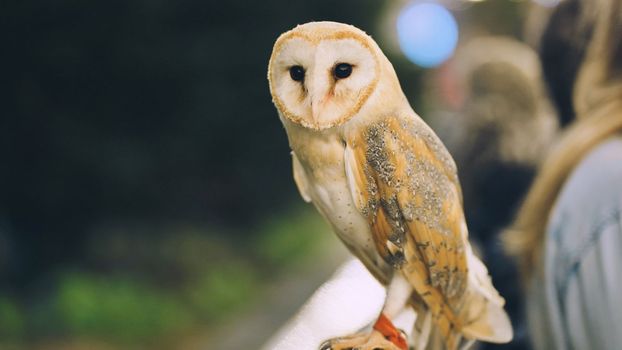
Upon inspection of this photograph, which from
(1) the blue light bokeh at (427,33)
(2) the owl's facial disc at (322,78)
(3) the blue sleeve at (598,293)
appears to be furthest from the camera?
(1) the blue light bokeh at (427,33)

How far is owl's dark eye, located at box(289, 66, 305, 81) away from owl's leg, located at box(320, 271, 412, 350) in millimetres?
166

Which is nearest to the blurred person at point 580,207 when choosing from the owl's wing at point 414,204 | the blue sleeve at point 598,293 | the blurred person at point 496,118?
the blue sleeve at point 598,293

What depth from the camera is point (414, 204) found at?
16.6 inches

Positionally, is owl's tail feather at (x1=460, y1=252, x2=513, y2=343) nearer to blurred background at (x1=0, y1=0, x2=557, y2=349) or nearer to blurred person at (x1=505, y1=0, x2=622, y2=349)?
blurred person at (x1=505, y1=0, x2=622, y2=349)

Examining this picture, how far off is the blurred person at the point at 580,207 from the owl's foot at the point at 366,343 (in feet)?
0.91

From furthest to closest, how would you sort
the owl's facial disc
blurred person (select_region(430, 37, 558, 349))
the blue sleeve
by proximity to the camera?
blurred person (select_region(430, 37, 558, 349)), the blue sleeve, the owl's facial disc

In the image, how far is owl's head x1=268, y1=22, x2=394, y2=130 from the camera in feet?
1.24

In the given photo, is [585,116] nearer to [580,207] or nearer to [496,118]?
[580,207]

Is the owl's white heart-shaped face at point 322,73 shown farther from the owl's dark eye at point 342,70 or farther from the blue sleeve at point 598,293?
the blue sleeve at point 598,293

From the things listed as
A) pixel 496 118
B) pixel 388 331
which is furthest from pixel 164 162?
pixel 388 331

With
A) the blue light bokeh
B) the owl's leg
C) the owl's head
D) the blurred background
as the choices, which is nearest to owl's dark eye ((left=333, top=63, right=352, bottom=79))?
the owl's head

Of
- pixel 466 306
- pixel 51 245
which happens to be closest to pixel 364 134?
pixel 466 306

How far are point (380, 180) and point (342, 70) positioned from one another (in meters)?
0.08

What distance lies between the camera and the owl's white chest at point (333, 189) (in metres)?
0.41
